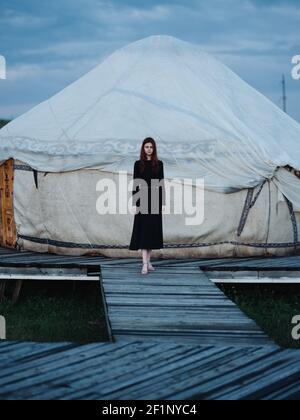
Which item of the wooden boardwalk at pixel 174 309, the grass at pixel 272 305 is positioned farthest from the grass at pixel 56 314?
the grass at pixel 272 305

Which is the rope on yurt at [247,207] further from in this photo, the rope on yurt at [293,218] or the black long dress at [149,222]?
the black long dress at [149,222]

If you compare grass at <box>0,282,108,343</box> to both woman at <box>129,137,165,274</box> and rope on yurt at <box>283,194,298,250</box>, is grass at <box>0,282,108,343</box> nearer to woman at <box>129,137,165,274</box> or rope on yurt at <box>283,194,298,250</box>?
woman at <box>129,137,165,274</box>

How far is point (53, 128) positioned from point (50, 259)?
59.1 inches

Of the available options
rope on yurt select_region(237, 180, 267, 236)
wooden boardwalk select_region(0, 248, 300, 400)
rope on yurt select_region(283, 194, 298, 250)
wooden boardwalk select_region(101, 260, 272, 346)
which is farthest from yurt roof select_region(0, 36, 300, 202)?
wooden boardwalk select_region(0, 248, 300, 400)

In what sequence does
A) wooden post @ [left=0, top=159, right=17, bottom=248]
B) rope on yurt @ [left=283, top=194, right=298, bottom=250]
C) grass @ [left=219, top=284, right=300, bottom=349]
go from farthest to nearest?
wooden post @ [left=0, top=159, right=17, bottom=248] → rope on yurt @ [left=283, top=194, right=298, bottom=250] → grass @ [left=219, top=284, right=300, bottom=349]

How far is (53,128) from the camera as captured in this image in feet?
26.1

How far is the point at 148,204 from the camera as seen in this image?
621cm

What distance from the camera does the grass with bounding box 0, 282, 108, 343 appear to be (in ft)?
20.0

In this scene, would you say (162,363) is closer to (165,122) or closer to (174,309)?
(174,309)

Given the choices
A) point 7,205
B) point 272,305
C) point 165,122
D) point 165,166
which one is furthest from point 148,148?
point 7,205

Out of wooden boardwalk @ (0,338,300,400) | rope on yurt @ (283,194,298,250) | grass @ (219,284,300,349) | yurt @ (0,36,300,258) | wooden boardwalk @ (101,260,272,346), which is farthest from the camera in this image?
rope on yurt @ (283,194,298,250)

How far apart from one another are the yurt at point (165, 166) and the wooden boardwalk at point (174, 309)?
855 mm

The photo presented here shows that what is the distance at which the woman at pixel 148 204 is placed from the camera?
6.23 m

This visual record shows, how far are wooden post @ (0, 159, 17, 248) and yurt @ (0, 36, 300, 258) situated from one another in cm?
1
